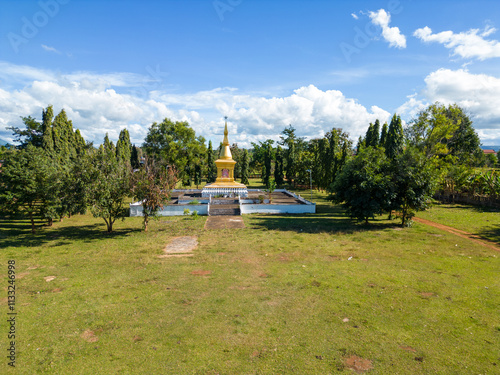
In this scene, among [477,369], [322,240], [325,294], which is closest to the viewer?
[477,369]

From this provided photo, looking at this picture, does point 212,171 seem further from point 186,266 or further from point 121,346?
point 121,346

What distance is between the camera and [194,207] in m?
27.4

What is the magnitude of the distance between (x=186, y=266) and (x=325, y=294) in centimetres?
647

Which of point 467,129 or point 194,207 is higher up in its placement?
point 467,129

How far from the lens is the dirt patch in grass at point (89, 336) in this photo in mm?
7703

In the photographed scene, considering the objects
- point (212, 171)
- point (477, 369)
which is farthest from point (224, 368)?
point (212, 171)

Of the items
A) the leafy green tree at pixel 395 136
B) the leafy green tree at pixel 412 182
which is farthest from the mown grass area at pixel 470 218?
the leafy green tree at pixel 395 136

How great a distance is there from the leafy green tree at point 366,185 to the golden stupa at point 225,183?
15.8 metres

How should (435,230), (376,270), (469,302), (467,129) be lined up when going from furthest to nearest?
1. (467,129)
2. (435,230)
3. (376,270)
4. (469,302)

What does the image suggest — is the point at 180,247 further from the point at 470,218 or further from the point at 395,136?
the point at 395,136

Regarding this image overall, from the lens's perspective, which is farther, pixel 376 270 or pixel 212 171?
pixel 212 171

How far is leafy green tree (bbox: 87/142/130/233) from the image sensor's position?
17.6 metres

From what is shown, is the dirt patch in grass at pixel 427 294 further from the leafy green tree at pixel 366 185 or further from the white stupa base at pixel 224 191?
the white stupa base at pixel 224 191

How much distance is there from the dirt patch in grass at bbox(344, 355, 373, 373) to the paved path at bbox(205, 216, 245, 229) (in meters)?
15.0
